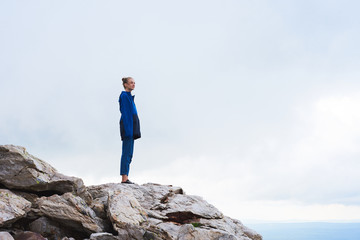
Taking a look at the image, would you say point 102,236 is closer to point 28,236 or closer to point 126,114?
point 28,236

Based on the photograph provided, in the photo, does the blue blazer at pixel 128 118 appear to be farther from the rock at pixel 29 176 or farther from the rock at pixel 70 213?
the rock at pixel 70 213

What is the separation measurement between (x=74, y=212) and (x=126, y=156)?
19.3ft

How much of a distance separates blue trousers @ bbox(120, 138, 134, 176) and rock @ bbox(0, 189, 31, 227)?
6.06m

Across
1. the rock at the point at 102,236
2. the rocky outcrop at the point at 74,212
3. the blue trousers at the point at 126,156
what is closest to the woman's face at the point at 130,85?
the blue trousers at the point at 126,156

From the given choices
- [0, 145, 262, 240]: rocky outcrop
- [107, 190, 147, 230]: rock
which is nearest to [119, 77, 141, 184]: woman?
[0, 145, 262, 240]: rocky outcrop

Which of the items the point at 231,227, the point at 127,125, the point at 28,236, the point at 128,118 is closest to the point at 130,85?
the point at 128,118

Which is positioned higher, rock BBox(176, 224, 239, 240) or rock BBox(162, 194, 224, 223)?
rock BBox(162, 194, 224, 223)

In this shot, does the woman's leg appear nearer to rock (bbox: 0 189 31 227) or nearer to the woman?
the woman

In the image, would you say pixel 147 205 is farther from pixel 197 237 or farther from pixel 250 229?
pixel 250 229

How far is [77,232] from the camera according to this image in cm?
1417

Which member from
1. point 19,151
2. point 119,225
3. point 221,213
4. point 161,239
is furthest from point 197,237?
point 19,151

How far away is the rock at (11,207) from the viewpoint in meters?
12.7

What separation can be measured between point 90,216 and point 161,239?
10.1 feet

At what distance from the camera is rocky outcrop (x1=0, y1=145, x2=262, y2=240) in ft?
44.1
